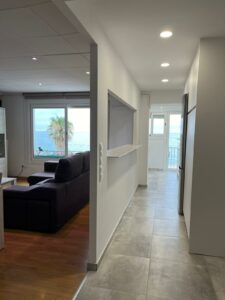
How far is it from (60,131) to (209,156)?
16.9 ft

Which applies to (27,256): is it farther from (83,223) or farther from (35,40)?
(35,40)

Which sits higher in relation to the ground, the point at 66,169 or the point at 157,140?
the point at 157,140

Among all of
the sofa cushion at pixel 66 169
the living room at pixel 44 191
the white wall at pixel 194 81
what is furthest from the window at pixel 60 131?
the white wall at pixel 194 81

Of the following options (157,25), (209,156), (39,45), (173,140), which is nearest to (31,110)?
(39,45)

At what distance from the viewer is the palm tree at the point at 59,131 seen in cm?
694

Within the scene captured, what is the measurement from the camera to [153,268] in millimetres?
2479

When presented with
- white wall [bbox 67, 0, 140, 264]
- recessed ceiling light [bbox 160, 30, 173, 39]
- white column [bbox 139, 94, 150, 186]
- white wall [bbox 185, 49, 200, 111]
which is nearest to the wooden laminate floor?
white wall [bbox 67, 0, 140, 264]

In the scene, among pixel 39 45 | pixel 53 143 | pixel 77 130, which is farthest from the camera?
pixel 53 143

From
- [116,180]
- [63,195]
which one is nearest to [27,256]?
[63,195]

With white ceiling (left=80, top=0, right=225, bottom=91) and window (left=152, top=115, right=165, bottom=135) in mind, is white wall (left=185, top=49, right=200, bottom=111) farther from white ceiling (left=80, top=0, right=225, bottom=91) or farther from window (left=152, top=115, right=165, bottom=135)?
window (left=152, top=115, right=165, bottom=135)

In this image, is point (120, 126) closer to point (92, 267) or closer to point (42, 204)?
point (42, 204)

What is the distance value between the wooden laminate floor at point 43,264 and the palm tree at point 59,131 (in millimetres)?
3838

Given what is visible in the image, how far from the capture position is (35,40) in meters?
2.77

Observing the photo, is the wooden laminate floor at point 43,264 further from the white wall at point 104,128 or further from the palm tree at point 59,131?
the palm tree at point 59,131
